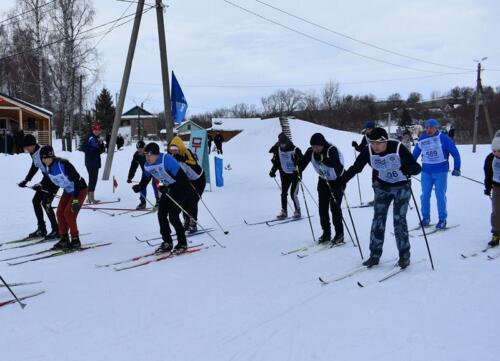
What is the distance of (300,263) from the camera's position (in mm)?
5578

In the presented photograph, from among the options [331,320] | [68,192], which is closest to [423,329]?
[331,320]

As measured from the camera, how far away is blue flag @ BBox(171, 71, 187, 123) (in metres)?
13.2

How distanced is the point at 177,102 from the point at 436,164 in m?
8.39

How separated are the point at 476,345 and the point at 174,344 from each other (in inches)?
90.7

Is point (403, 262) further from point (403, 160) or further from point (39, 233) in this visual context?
point (39, 233)

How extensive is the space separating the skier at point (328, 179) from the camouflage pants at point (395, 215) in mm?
1083

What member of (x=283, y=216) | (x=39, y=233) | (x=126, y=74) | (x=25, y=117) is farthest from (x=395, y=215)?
(x=25, y=117)

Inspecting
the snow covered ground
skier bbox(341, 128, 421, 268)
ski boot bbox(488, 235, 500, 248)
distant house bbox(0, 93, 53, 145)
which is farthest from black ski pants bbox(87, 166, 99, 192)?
distant house bbox(0, 93, 53, 145)

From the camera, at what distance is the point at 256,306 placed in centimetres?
411

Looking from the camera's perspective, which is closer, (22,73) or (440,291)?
(440,291)

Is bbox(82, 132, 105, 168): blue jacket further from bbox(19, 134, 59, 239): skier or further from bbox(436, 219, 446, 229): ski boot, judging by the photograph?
bbox(436, 219, 446, 229): ski boot

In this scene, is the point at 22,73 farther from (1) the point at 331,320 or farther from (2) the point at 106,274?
(1) the point at 331,320

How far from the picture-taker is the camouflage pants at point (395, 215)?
5.06 meters

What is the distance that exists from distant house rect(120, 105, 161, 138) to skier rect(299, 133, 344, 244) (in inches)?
2640
